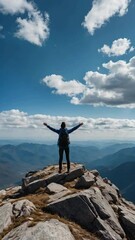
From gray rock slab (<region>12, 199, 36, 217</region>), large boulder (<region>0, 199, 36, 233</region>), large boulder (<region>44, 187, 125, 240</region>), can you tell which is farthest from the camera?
gray rock slab (<region>12, 199, 36, 217</region>)

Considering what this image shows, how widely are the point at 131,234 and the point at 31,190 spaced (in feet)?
41.1

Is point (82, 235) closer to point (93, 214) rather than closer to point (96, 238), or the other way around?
point (96, 238)

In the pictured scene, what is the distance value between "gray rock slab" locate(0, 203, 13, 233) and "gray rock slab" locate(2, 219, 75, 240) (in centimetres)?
132

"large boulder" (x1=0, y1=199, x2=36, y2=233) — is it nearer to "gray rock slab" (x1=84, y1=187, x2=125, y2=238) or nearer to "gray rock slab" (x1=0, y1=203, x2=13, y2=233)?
"gray rock slab" (x1=0, y1=203, x2=13, y2=233)

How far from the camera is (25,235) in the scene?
1433cm

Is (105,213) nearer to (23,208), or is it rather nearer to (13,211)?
(23,208)

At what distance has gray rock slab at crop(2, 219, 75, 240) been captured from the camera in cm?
1420

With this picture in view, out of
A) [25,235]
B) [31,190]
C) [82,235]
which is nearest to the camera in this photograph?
[25,235]

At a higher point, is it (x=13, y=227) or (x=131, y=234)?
(x=13, y=227)

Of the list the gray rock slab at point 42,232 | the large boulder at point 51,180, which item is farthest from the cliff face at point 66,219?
the large boulder at point 51,180

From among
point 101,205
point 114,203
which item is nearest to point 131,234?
point 101,205

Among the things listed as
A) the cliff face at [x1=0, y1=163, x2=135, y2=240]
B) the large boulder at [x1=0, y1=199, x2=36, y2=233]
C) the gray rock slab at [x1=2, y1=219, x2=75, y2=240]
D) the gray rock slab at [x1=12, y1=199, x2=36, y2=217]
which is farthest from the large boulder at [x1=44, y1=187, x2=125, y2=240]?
the gray rock slab at [x1=2, y1=219, x2=75, y2=240]

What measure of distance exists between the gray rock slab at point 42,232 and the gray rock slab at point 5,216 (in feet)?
4.34

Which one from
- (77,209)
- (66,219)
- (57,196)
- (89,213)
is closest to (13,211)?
(66,219)
